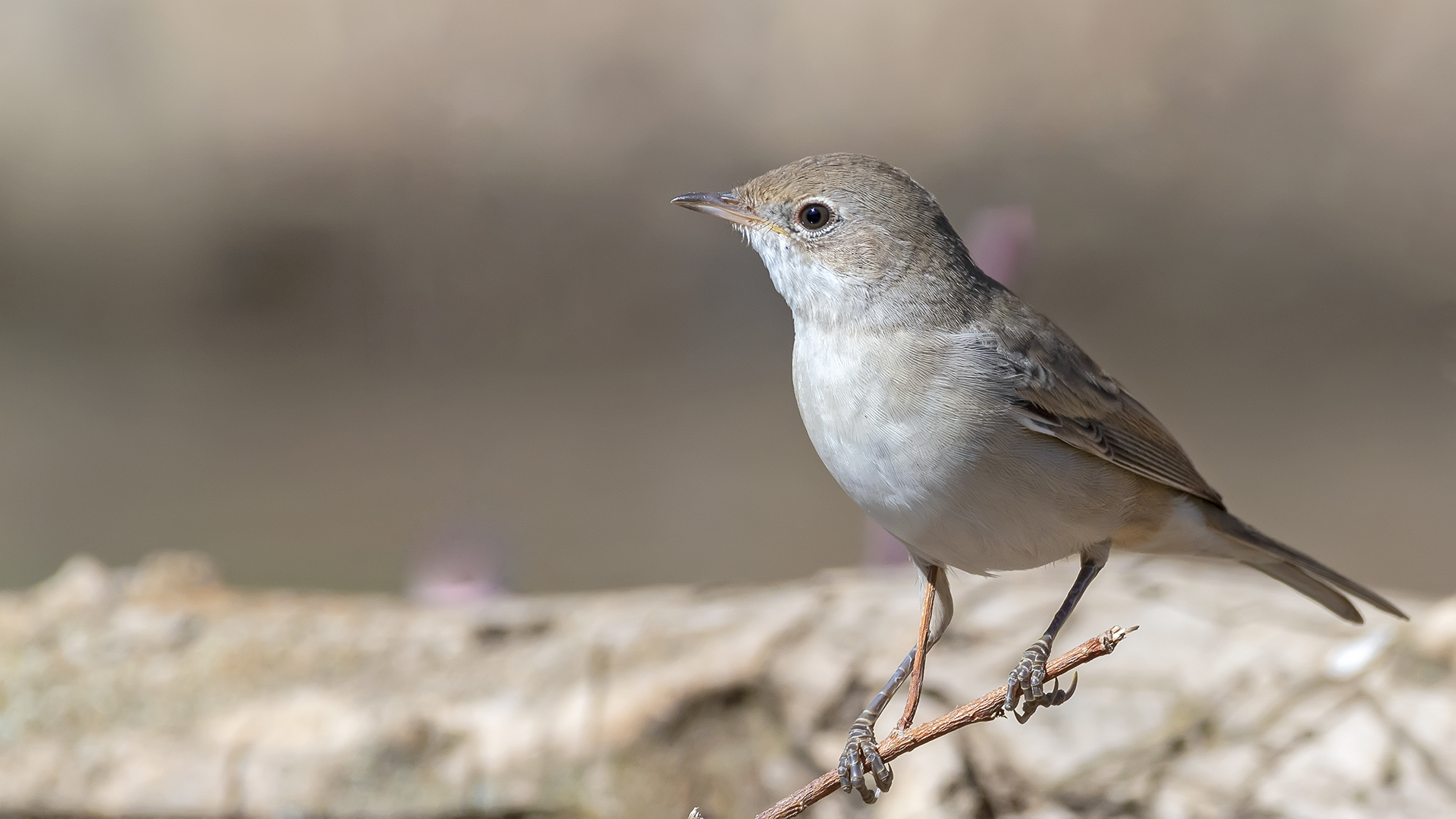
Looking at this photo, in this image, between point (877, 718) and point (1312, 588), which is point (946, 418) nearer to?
point (877, 718)

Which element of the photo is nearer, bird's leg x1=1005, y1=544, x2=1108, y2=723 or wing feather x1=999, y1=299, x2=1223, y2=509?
bird's leg x1=1005, y1=544, x2=1108, y2=723

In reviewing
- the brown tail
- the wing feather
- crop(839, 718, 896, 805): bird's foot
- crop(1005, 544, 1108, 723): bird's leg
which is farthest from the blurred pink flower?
crop(839, 718, 896, 805): bird's foot

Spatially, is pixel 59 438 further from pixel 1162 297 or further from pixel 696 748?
pixel 1162 297

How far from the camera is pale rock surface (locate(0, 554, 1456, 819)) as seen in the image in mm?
A: 3453

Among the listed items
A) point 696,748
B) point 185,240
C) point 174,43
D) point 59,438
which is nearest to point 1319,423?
point 696,748

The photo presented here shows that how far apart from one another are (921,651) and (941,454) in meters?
0.43

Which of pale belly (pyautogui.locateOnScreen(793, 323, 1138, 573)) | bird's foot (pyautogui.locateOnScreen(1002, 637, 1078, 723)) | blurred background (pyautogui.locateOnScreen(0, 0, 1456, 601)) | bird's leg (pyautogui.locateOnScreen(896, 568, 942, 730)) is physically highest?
blurred background (pyautogui.locateOnScreen(0, 0, 1456, 601))

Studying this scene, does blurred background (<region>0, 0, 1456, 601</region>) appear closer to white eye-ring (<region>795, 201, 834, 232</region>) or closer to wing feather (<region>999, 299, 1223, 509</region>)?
wing feather (<region>999, 299, 1223, 509</region>)

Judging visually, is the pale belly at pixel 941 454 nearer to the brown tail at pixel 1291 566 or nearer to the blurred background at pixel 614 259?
the brown tail at pixel 1291 566

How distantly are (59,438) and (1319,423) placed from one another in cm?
925

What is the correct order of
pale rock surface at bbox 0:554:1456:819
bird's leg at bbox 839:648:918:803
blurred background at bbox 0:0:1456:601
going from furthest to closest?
blurred background at bbox 0:0:1456:601 < pale rock surface at bbox 0:554:1456:819 < bird's leg at bbox 839:648:918:803

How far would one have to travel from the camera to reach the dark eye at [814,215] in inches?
115

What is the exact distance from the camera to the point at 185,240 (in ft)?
42.7

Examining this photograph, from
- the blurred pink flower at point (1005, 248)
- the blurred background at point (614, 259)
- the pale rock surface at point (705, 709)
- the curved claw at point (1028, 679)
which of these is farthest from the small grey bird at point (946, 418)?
the blurred background at point (614, 259)
